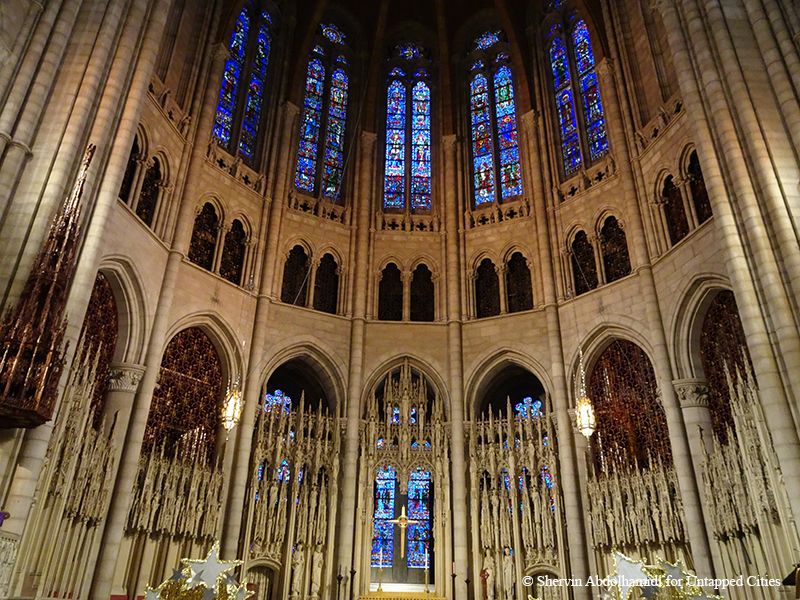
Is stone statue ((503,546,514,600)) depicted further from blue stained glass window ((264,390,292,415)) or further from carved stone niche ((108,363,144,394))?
carved stone niche ((108,363,144,394))

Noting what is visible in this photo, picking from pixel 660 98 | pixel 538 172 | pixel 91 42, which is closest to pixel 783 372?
pixel 660 98

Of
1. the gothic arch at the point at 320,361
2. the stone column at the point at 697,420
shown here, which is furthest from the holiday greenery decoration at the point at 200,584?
the stone column at the point at 697,420

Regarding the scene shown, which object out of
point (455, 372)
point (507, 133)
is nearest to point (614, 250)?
point (455, 372)

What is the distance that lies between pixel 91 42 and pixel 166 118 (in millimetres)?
4071

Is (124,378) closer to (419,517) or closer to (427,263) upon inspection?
(419,517)

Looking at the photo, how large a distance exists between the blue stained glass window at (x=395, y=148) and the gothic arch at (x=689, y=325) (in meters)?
10.0

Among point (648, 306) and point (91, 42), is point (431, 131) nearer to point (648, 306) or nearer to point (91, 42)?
point (648, 306)

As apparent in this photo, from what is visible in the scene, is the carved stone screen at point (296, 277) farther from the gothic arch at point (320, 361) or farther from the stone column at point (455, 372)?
the stone column at point (455, 372)

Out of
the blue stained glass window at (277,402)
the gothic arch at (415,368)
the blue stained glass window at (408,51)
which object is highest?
the blue stained glass window at (408,51)

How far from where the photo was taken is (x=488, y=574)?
16344mm

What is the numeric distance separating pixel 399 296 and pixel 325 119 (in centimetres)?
712

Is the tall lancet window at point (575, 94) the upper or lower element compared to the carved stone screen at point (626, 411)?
upper

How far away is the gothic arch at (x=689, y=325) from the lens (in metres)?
15.1

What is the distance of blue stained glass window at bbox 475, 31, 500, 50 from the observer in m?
24.5
